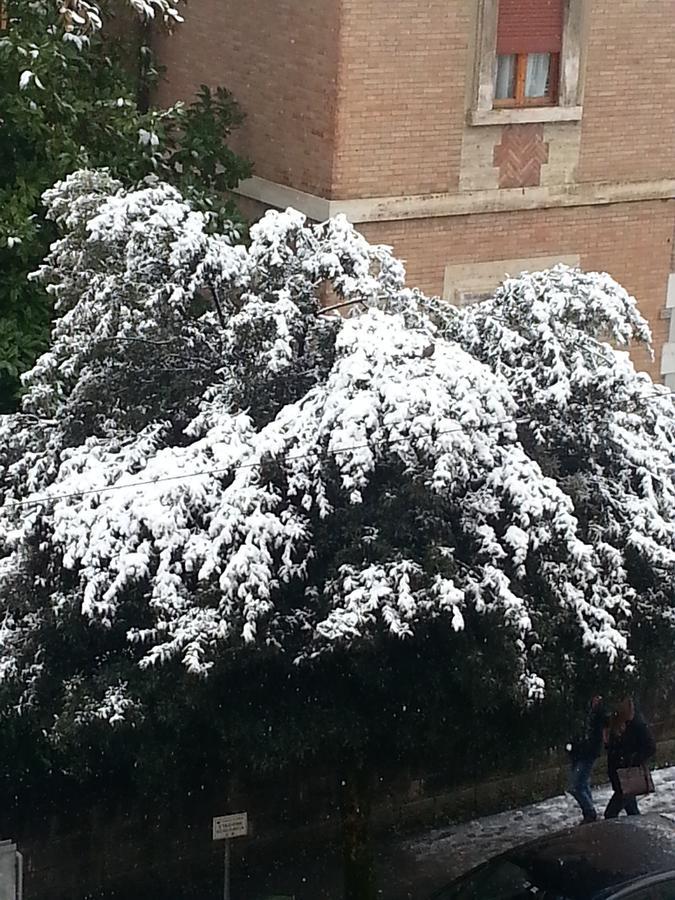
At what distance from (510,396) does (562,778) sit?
17.8 ft

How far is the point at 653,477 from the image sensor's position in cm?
1001

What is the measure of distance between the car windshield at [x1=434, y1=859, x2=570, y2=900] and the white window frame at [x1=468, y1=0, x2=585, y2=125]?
25.0 feet

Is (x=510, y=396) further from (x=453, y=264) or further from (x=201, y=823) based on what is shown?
(x=453, y=264)

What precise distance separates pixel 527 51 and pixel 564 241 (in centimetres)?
192

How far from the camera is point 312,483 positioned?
920 centimetres

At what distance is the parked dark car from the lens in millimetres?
9172

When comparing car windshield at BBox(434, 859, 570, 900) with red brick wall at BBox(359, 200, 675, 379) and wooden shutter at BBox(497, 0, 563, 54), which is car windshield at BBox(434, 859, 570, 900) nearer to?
red brick wall at BBox(359, 200, 675, 379)

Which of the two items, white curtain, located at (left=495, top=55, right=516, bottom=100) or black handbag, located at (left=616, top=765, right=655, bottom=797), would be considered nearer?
black handbag, located at (left=616, top=765, right=655, bottom=797)

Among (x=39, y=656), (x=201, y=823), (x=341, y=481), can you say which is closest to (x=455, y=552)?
(x=341, y=481)

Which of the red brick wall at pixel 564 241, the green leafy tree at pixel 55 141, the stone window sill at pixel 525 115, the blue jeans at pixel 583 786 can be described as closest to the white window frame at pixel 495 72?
the stone window sill at pixel 525 115

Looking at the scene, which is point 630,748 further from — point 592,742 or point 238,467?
point 238,467

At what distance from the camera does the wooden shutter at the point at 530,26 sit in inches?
589

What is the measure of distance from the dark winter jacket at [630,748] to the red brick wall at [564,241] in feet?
15.5

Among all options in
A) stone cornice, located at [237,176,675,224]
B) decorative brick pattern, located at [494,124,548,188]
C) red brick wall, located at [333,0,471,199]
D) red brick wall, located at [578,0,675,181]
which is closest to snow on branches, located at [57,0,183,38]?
red brick wall, located at [333,0,471,199]
